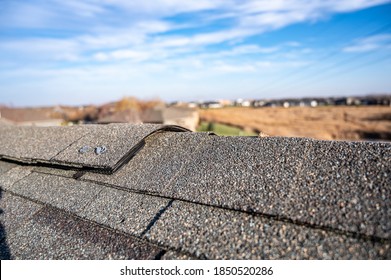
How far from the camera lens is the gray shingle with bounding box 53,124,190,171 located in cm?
451

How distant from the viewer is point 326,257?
2379 millimetres

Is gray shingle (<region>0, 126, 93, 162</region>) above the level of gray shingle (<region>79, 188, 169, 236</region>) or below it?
above

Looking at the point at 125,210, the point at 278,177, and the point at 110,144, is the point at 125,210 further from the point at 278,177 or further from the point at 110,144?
the point at 278,177

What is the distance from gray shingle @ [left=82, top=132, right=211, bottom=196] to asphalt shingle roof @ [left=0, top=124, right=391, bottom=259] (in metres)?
0.02

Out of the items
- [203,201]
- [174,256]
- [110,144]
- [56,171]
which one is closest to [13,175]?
[56,171]

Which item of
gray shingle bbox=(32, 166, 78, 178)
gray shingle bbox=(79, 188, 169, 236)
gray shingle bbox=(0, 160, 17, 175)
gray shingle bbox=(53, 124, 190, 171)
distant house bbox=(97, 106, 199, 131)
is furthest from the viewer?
distant house bbox=(97, 106, 199, 131)

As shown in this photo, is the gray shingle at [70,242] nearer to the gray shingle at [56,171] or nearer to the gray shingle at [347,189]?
the gray shingle at [56,171]

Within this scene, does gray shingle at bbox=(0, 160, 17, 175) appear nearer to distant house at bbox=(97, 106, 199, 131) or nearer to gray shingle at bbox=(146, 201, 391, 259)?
gray shingle at bbox=(146, 201, 391, 259)

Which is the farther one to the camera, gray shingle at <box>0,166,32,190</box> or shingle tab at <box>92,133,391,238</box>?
gray shingle at <box>0,166,32,190</box>

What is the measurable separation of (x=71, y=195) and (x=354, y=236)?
377cm

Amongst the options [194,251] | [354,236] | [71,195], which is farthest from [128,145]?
[354,236]

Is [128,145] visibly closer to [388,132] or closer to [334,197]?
[334,197]

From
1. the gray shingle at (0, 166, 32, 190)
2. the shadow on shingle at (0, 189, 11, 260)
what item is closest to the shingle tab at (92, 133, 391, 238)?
the shadow on shingle at (0, 189, 11, 260)

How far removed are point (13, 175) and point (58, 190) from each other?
191 cm
